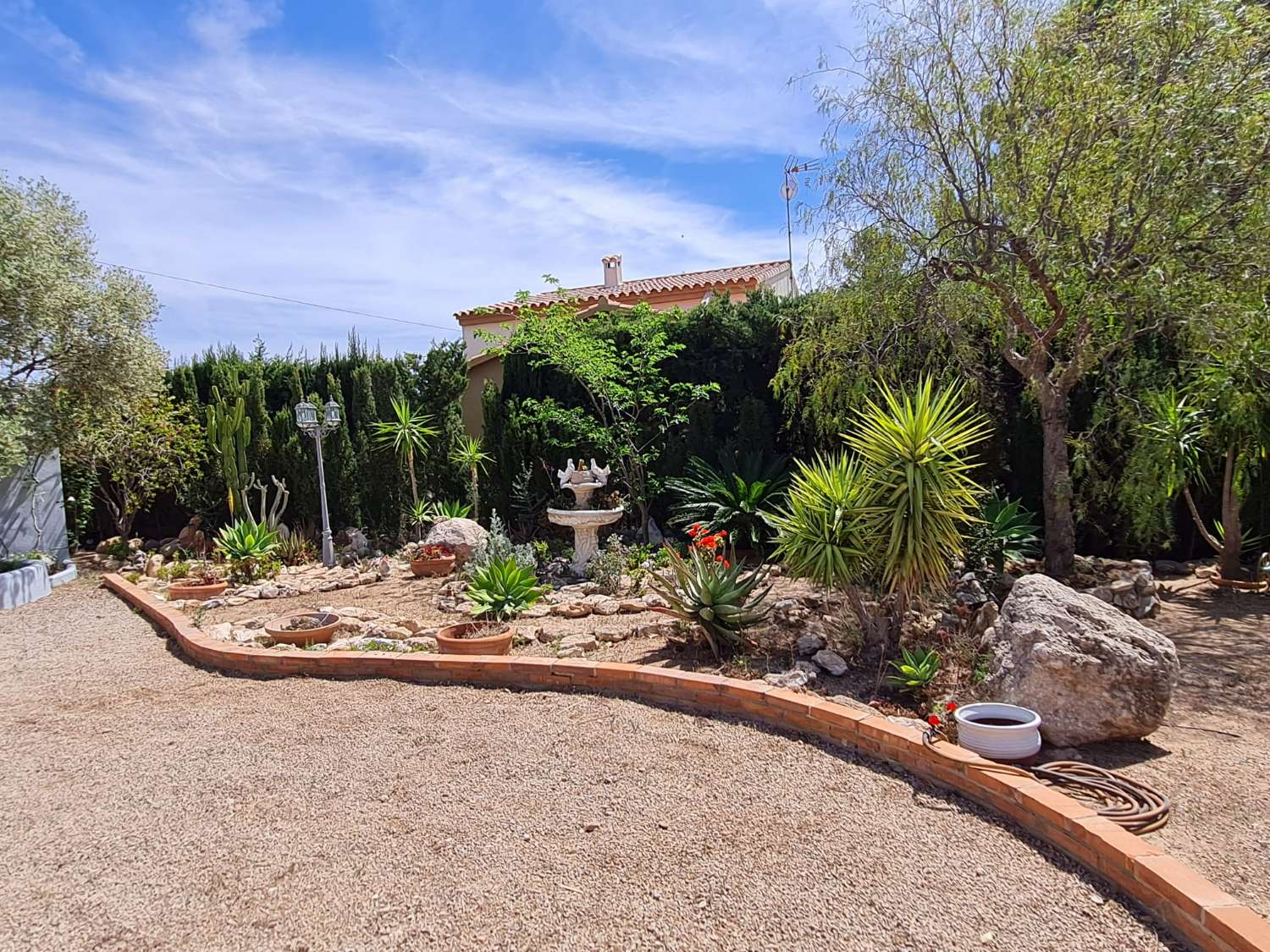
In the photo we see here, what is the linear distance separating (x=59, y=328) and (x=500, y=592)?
6.39m

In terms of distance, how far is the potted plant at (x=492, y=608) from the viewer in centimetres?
484

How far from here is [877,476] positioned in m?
4.18

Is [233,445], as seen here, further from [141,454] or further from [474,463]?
[474,463]

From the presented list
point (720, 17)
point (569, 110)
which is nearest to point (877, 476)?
point (720, 17)

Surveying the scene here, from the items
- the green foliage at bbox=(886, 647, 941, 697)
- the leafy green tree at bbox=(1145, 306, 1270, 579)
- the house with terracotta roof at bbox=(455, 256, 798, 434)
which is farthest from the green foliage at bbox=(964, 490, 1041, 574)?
the house with terracotta roof at bbox=(455, 256, 798, 434)

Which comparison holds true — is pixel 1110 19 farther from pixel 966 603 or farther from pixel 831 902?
pixel 831 902

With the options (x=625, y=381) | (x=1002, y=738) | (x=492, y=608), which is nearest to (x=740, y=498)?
(x=625, y=381)

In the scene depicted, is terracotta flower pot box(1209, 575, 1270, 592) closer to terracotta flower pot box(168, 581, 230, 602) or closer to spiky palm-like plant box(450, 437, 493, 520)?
spiky palm-like plant box(450, 437, 493, 520)

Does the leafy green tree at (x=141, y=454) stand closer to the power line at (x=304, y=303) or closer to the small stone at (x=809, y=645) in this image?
the power line at (x=304, y=303)

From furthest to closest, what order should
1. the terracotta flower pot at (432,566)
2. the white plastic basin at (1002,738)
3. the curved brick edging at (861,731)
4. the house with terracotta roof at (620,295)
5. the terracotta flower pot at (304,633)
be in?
the house with terracotta roof at (620,295), the terracotta flower pot at (432,566), the terracotta flower pot at (304,633), the white plastic basin at (1002,738), the curved brick edging at (861,731)

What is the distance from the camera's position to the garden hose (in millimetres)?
2523

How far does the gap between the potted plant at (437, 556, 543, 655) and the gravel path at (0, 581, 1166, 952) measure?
75 centimetres

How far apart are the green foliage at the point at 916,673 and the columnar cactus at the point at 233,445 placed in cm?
860

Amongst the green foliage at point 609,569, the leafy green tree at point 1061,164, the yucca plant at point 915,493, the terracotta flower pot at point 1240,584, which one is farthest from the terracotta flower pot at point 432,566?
the terracotta flower pot at point 1240,584
